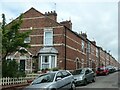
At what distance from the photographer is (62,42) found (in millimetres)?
35625

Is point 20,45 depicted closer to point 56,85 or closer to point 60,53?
point 56,85

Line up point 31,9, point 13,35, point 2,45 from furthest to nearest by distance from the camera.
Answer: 1. point 31,9
2. point 13,35
3. point 2,45

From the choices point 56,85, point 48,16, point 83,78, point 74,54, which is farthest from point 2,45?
point 74,54

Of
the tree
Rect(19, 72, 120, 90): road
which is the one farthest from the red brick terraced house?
A: the tree

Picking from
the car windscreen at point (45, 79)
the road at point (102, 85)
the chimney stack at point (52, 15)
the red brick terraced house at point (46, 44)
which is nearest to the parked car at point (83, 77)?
the road at point (102, 85)

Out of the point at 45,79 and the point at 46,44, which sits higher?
the point at 46,44

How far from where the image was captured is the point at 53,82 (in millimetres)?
14922

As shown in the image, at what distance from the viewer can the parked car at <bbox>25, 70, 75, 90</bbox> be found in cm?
1442

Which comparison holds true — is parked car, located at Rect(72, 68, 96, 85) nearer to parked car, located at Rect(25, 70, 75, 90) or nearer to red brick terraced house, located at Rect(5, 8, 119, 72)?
parked car, located at Rect(25, 70, 75, 90)

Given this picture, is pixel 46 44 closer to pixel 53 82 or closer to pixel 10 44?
pixel 10 44

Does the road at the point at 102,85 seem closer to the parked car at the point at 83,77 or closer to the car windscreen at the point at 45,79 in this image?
the parked car at the point at 83,77

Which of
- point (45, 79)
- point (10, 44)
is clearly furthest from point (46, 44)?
point (45, 79)

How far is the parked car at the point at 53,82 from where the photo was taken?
14422 millimetres

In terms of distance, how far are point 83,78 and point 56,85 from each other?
1008 cm
